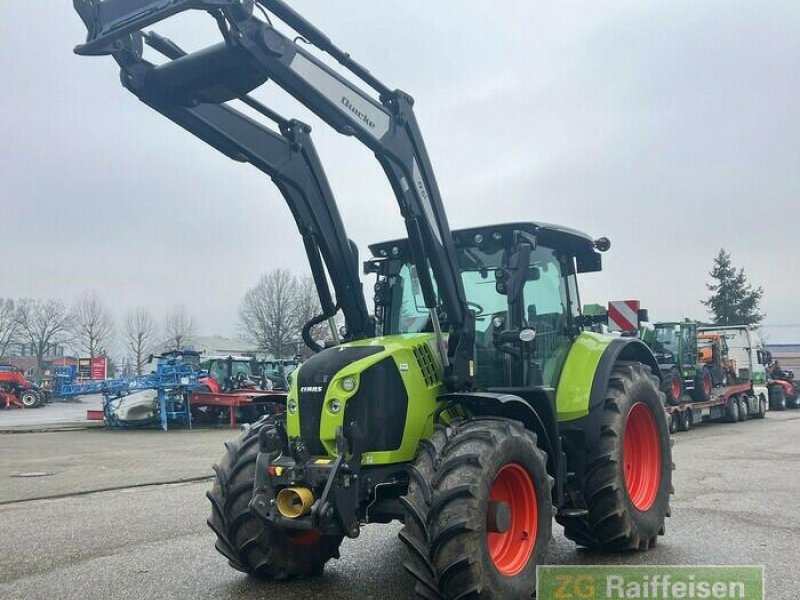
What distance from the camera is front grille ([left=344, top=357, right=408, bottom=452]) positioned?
197 inches

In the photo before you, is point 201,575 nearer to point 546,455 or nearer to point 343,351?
point 343,351

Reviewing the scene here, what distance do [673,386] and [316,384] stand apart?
55.3 feet

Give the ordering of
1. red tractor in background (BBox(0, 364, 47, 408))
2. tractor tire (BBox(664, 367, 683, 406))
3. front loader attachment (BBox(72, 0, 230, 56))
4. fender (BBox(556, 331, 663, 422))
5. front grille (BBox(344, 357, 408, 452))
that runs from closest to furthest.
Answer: front loader attachment (BBox(72, 0, 230, 56)) < front grille (BBox(344, 357, 408, 452)) < fender (BBox(556, 331, 663, 422)) < tractor tire (BBox(664, 367, 683, 406)) < red tractor in background (BBox(0, 364, 47, 408))

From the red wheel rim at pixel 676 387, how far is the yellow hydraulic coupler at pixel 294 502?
17.1 m

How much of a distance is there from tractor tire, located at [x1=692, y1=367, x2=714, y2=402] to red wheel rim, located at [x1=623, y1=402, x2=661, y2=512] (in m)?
15.2

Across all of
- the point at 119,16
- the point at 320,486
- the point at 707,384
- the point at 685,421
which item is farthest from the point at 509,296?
the point at 707,384

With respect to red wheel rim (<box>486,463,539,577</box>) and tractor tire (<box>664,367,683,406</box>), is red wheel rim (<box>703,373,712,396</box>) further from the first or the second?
red wheel rim (<box>486,463,539,577</box>)

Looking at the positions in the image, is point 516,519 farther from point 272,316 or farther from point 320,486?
point 272,316

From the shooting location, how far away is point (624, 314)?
12867mm

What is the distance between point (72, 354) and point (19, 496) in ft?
228

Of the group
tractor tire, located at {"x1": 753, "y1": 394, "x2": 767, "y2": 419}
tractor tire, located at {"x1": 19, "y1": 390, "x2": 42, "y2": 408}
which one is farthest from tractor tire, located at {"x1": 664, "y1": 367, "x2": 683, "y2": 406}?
tractor tire, located at {"x1": 19, "y1": 390, "x2": 42, "y2": 408}

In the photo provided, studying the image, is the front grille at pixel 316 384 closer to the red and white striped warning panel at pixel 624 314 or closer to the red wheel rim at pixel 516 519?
the red wheel rim at pixel 516 519

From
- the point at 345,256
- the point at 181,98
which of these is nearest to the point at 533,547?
the point at 345,256

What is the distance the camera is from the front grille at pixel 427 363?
17.9 ft
